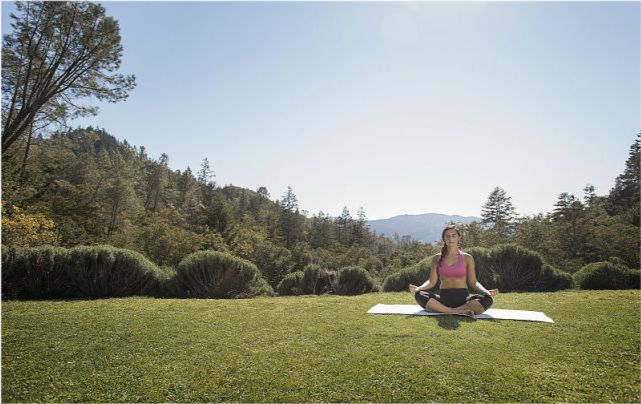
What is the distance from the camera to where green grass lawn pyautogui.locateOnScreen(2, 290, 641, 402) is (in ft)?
8.32

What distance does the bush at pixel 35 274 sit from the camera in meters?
6.44

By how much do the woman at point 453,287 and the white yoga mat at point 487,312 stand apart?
150 mm

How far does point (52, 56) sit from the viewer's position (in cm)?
1254

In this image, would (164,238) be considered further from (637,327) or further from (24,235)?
(637,327)

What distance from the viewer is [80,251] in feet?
22.9

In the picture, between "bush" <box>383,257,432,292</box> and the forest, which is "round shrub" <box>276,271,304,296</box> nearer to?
"bush" <box>383,257,432,292</box>

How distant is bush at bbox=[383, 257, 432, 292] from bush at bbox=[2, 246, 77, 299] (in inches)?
286

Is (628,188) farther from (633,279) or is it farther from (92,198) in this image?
(92,198)

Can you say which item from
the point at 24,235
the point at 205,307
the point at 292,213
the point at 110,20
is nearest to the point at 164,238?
the point at 24,235

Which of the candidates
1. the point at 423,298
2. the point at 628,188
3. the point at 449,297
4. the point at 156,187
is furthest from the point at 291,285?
the point at 156,187

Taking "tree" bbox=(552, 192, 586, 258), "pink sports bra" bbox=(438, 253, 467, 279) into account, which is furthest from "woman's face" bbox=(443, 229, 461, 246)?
"tree" bbox=(552, 192, 586, 258)

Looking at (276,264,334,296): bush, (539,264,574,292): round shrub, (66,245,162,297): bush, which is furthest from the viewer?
(276,264,334,296): bush

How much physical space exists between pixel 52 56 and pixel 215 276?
439 inches

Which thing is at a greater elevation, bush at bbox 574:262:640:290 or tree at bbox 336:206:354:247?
tree at bbox 336:206:354:247
